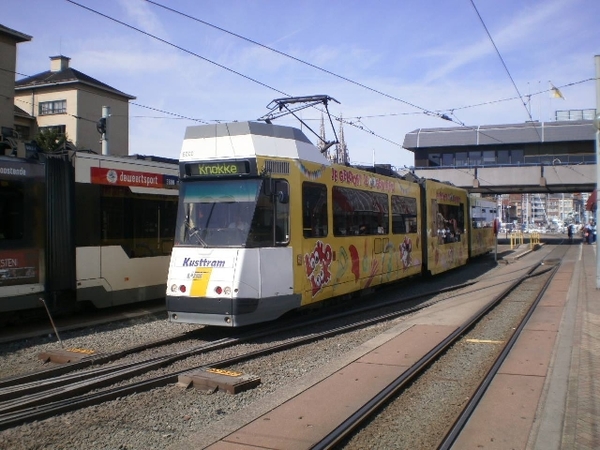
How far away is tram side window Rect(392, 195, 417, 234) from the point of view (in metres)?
14.8

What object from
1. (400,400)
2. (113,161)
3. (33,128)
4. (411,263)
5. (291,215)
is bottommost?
(400,400)

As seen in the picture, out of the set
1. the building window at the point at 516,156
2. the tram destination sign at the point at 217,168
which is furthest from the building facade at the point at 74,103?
the tram destination sign at the point at 217,168

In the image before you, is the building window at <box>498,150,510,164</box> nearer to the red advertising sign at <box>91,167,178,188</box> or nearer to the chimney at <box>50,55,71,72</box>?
the chimney at <box>50,55,71,72</box>

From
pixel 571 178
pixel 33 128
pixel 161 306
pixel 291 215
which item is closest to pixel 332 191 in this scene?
pixel 291 215

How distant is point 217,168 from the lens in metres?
9.78

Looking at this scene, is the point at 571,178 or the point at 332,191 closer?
the point at 332,191

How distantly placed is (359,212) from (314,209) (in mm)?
2208

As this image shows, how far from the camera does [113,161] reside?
12.1 metres

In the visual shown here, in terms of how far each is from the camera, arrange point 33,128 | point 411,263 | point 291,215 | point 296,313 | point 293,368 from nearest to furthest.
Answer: point 293,368
point 291,215
point 296,313
point 411,263
point 33,128

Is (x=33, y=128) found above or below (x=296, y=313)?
above

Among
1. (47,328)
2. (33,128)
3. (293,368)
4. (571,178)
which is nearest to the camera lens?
(293,368)

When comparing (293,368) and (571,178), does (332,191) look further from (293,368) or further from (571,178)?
(571,178)

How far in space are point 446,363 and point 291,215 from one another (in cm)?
350

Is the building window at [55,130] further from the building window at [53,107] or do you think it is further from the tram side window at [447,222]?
the tram side window at [447,222]
